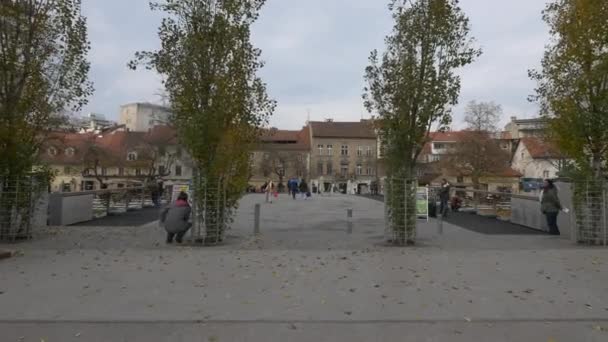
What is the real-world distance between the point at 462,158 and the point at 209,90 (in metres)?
43.4

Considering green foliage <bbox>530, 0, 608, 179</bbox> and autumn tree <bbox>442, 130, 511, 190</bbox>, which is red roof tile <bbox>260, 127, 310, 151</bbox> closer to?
autumn tree <bbox>442, 130, 511, 190</bbox>

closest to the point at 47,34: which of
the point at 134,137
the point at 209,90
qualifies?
the point at 209,90

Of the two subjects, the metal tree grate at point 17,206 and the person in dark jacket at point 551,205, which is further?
the person in dark jacket at point 551,205

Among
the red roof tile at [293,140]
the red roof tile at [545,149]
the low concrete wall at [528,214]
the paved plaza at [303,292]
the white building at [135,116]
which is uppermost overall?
the white building at [135,116]

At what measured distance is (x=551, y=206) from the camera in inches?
564

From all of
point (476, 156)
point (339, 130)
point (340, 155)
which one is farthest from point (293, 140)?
point (476, 156)

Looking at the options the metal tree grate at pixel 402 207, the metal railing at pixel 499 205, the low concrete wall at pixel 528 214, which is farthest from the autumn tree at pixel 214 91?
the low concrete wall at pixel 528 214

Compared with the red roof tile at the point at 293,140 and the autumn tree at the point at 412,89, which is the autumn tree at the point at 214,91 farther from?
the red roof tile at the point at 293,140

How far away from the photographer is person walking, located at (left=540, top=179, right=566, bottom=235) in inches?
564

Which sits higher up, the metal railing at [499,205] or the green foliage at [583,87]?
the green foliage at [583,87]

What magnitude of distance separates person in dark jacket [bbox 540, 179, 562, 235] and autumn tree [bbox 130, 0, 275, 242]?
848 cm

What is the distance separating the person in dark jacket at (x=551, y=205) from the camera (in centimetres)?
1432

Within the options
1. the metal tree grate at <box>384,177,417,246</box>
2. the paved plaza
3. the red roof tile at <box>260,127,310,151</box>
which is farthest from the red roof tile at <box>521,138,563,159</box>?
the red roof tile at <box>260,127,310,151</box>

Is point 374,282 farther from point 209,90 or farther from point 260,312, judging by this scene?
point 209,90
